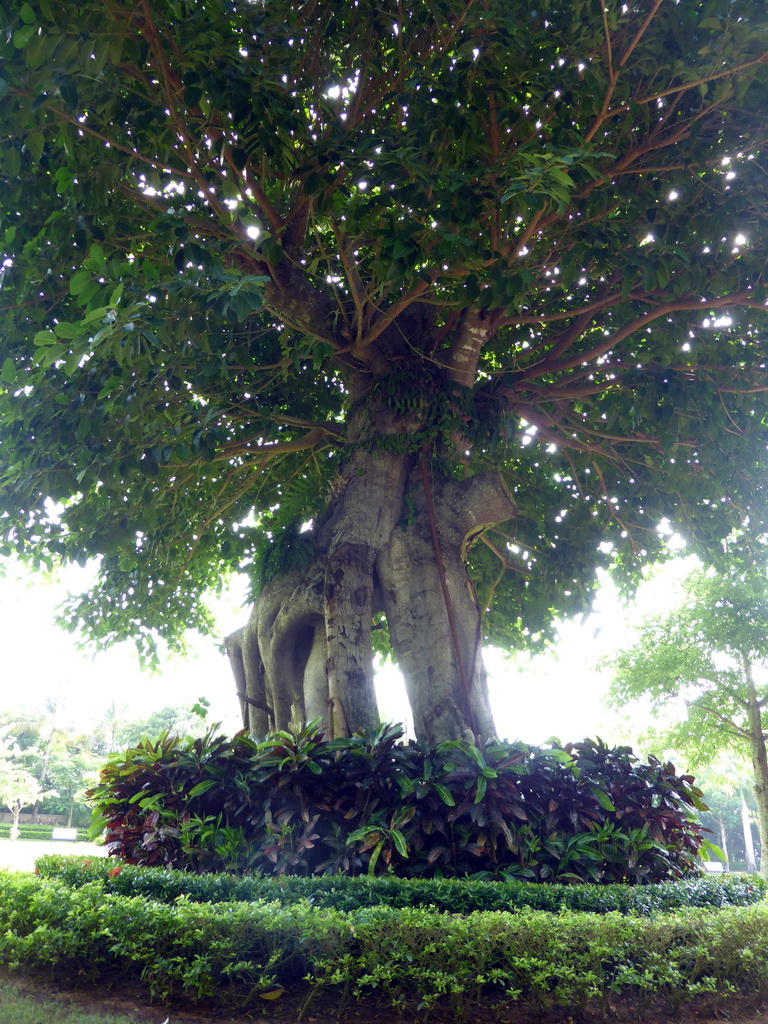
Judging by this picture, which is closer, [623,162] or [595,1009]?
[595,1009]

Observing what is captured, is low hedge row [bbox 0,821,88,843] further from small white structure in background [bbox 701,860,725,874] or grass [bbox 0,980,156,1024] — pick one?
grass [bbox 0,980,156,1024]

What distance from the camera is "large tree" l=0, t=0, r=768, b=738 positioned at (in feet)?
15.2

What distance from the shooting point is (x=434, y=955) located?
3264 millimetres

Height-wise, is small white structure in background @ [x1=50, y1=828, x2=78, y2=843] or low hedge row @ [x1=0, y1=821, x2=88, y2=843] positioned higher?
low hedge row @ [x1=0, y1=821, x2=88, y2=843]

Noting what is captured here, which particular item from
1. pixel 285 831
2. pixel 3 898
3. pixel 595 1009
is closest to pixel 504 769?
pixel 285 831

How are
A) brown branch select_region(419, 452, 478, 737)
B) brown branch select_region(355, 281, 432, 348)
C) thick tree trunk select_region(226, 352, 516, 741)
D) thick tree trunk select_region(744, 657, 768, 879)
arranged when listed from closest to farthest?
brown branch select_region(355, 281, 432, 348) → brown branch select_region(419, 452, 478, 737) → thick tree trunk select_region(226, 352, 516, 741) → thick tree trunk select_region(744, 657, 768, 879)

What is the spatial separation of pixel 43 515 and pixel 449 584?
4252mm

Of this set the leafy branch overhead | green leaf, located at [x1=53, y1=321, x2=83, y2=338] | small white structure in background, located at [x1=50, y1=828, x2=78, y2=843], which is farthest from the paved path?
small white structure in background, located at [x1=50, y1=828, x2=78, y2=843]

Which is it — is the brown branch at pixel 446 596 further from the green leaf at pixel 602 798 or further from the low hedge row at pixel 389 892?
the low hedge row at pixel 389 892

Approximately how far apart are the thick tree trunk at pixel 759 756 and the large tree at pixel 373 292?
8401 mm

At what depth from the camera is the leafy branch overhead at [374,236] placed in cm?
452

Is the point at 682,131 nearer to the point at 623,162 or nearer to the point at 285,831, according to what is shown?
the point at 623,162

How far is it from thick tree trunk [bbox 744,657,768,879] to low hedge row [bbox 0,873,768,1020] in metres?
12.7

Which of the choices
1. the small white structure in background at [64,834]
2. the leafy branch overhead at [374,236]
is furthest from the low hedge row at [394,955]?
the small white structure in background at [64,834]
